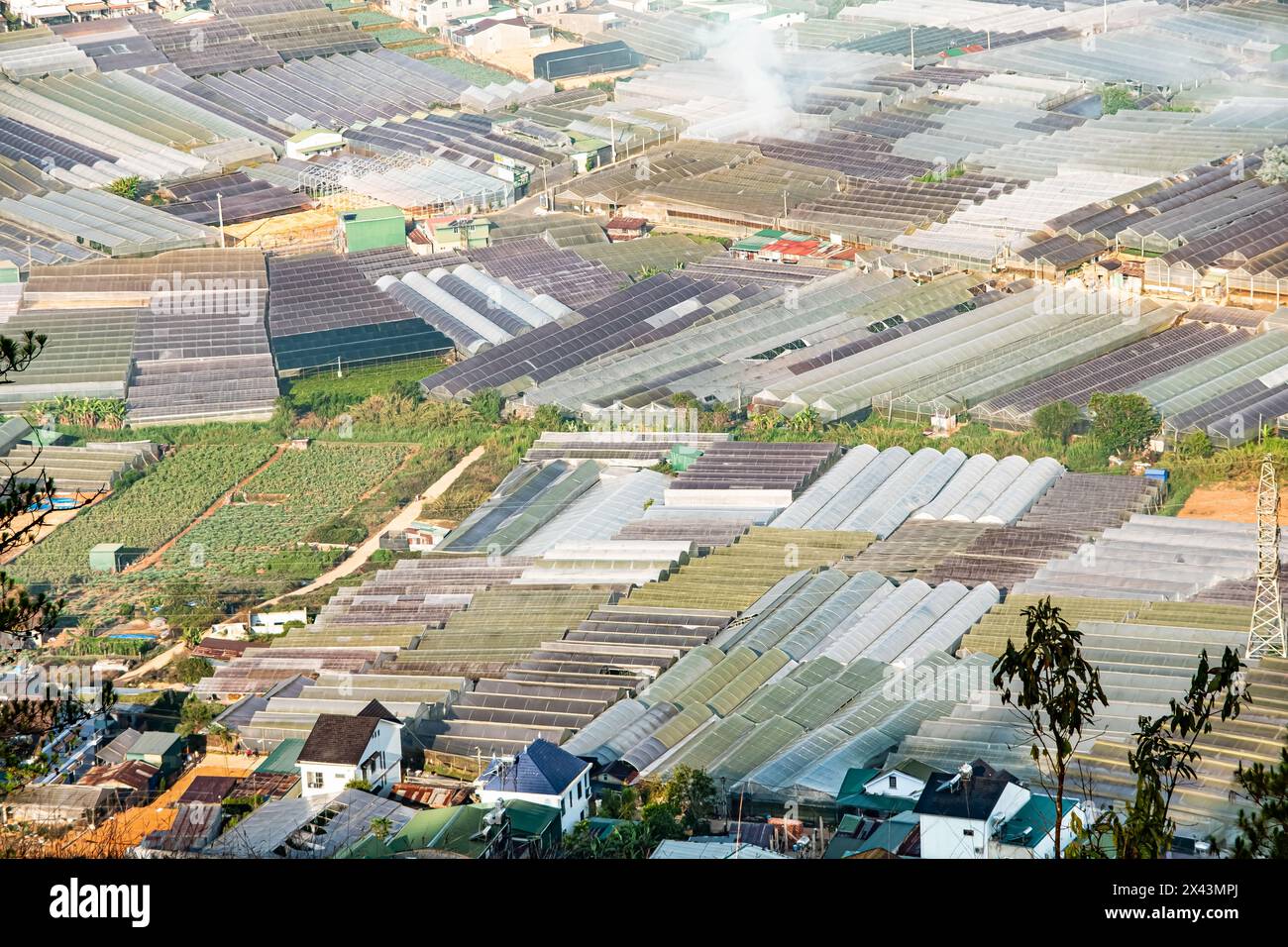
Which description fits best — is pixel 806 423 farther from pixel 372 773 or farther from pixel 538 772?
pixel 538 772

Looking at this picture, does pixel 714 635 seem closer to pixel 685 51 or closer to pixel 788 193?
pixel 788 193

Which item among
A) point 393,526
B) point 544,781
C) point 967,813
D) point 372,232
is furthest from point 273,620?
point 372,232

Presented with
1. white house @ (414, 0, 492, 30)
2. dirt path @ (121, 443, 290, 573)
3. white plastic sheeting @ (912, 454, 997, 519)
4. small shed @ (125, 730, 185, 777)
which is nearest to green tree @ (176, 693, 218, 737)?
small shed @ (125, 730, 185, 777)

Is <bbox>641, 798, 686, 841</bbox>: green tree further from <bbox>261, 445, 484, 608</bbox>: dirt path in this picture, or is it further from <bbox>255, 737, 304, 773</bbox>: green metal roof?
<bbox>261, 445, 484, 608</bbox>: dirt path
